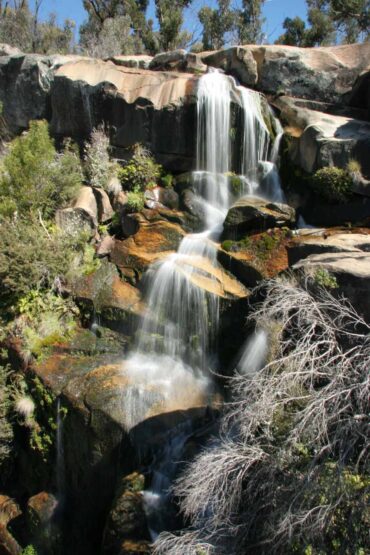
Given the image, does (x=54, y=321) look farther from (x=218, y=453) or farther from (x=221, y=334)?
(x=218, y=453)

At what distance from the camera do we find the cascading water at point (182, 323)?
23.1ft

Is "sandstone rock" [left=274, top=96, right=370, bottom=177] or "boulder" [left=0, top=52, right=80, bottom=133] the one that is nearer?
"sandstone rock" [left=274, top=96, right=370, bottom=177]

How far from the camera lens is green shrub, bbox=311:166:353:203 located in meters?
9.79

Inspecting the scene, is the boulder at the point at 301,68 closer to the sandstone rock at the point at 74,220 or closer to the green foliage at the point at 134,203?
the green foliage at the point at 134,203

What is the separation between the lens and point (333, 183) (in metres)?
9.87

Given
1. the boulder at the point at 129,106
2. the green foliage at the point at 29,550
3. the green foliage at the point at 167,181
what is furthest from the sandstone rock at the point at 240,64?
the green foliage at the point at 29,550

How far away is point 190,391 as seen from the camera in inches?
303

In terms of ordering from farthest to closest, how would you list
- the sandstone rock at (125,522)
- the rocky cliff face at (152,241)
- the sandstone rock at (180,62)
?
the sandstone rock at (180,62) < the rocky cliff face at (152,241) < the sandstone rock at (125,522)

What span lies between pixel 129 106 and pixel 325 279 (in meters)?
8.86

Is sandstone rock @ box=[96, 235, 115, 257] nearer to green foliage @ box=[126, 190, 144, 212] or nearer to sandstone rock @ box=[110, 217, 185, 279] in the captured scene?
sandstone rock @ box=[110, 217, 185, 279]

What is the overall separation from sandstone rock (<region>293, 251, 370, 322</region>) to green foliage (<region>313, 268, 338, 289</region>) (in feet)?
0.18

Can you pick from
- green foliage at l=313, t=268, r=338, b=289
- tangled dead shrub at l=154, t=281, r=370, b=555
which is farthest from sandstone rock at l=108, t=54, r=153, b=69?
tangled dead shrub at l=154, t=281, r=370, b=555

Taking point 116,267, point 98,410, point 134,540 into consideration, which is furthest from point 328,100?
point 134,540

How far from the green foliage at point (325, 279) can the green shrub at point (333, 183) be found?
433 centimetres
